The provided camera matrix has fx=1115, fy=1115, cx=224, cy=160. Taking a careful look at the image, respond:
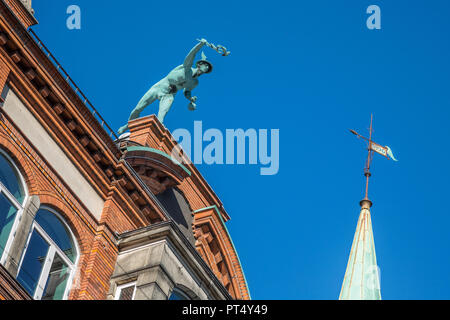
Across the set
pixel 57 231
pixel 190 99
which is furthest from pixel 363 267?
pixel 57 231

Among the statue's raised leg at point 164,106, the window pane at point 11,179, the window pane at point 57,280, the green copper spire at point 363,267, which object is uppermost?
the statue's raised leg at point 164,106

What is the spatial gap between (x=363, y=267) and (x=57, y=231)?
15.5 metres

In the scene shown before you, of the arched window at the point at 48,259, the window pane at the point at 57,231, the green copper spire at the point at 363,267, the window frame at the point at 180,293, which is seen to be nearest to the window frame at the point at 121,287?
the window frame at the point at 180,293

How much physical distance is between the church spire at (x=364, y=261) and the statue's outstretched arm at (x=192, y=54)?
663 cm

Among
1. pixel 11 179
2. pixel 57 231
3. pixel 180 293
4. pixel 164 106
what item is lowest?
pixel 180 293

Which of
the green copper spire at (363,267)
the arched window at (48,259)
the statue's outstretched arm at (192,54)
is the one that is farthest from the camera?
the green copper spire at (363,267)

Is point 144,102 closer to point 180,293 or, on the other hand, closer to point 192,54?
point 192,54

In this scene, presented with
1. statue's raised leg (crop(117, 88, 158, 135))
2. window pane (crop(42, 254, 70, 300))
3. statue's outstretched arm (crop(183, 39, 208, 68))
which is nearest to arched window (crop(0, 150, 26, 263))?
window pane (crop(42, 254, 70, 300))

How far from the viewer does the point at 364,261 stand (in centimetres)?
3809

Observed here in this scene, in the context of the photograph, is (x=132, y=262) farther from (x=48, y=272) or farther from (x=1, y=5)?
(x=1, y=5)

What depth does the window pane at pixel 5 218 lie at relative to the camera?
23094mm

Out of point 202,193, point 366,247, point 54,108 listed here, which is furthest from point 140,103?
point 54,108

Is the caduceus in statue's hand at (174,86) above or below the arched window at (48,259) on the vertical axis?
above

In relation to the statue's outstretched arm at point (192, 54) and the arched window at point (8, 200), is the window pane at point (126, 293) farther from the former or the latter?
the statue's outstretched arm at point (192, 54)
